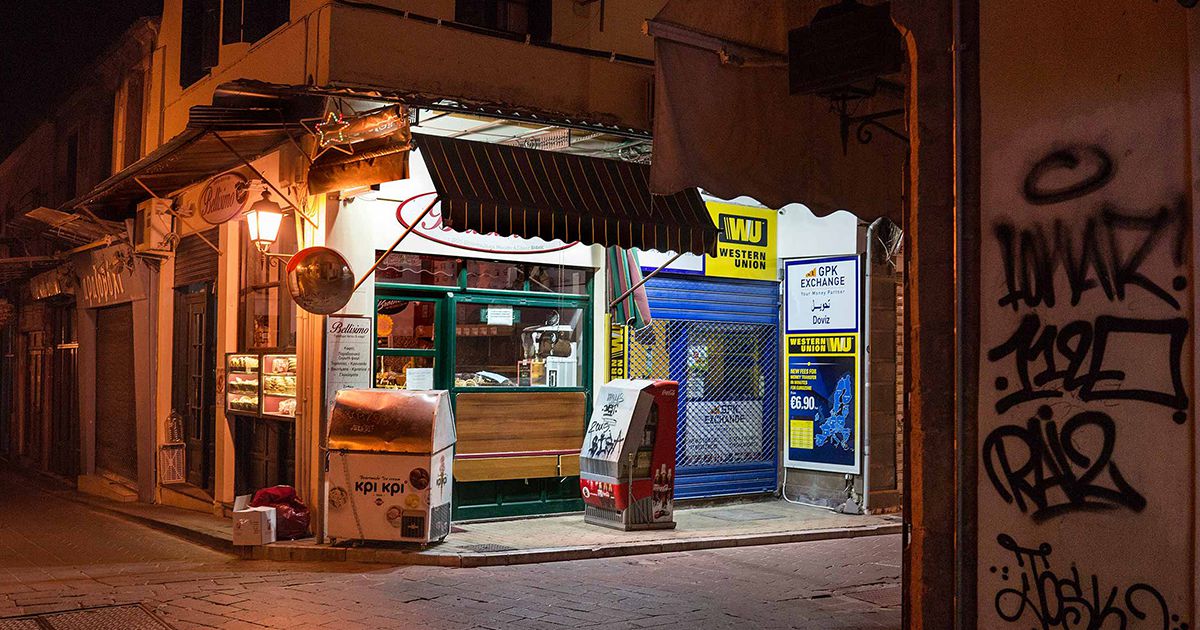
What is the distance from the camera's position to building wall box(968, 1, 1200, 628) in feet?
13.0

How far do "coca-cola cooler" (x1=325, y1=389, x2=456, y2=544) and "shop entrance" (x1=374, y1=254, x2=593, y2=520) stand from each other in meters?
1.53

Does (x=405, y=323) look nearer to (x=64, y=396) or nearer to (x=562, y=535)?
(x=562, y=535)

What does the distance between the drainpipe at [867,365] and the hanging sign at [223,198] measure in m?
7.57

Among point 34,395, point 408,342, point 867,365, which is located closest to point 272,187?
point 408,342

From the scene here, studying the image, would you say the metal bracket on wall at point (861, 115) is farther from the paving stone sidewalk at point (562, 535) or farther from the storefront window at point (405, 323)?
the storefront window at point (405, 323)

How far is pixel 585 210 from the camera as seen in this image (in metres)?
11.4

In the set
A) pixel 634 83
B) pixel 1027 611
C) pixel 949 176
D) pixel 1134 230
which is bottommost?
pixel 1027 611

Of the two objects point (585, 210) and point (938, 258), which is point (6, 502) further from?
point (938, 258)

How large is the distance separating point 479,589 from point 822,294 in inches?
274

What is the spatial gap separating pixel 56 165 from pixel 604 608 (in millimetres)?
19662

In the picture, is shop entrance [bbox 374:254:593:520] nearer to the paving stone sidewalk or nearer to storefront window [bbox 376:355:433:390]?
storefront window [bbox 376:355:433:390]

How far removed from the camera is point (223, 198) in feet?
44.7

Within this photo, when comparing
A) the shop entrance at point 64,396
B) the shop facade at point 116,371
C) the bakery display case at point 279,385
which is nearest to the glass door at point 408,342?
the bakery display case at point 279,385

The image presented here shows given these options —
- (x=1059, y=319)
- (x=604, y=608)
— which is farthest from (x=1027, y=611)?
(x=604, y=608)
